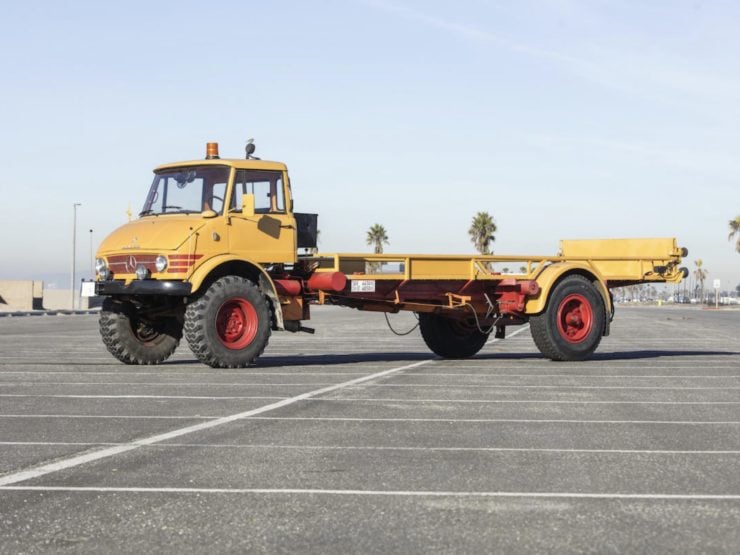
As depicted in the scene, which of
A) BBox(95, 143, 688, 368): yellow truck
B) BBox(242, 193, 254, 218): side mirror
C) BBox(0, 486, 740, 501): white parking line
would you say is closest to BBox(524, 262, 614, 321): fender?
BBox(95, 143, 688, 368): yellow truck

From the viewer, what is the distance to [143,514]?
A: 5.41 metres

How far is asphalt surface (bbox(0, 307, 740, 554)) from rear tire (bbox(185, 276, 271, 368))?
0.76 m

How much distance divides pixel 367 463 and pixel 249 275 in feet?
29.4

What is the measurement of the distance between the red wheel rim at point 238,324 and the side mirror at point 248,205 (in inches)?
50.5

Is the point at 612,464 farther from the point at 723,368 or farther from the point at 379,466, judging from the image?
the point at 723,368

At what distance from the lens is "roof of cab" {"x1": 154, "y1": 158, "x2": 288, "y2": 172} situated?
15648 millimetres

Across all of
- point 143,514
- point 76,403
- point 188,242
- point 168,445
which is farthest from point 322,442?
point 188,242

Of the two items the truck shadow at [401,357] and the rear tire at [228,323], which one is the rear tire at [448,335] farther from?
the rear tire at [228,323]

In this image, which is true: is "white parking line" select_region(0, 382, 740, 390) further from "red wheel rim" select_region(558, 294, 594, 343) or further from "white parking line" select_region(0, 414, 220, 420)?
"red wheel rim" select_region(558, 294, 594, 343)

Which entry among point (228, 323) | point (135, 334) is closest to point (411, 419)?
point (228, 323)

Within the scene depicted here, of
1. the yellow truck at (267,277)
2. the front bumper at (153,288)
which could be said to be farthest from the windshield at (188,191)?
the front bumper at (153,288)

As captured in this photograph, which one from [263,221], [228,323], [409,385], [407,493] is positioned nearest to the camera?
[407,493]

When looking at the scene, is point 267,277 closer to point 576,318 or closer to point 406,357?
point 406,357

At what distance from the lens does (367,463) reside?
6996 mm
